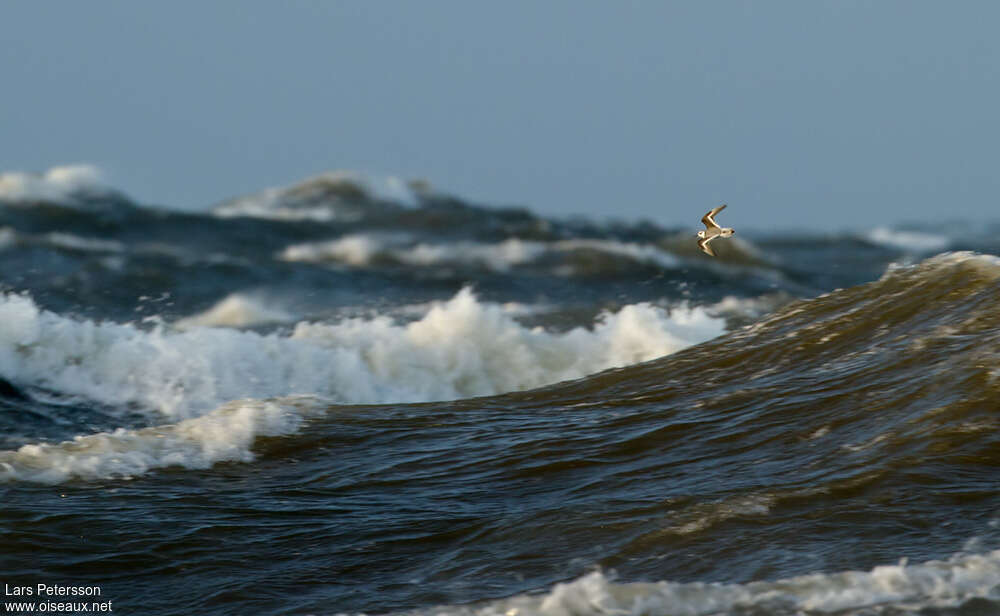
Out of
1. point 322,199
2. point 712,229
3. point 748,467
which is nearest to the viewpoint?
point 748,467

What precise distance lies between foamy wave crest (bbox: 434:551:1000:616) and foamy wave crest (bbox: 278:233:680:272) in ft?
49.2

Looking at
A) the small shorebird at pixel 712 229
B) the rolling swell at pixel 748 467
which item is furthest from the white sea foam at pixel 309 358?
the small shorebird at pixel 712 229

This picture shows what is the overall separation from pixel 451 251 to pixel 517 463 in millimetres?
14683

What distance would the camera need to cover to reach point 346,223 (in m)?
24.3

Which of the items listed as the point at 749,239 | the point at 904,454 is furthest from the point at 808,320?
the point at 749,239

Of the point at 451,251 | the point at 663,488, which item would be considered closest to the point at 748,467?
the point at 663,488

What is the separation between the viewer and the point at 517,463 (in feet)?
25.7

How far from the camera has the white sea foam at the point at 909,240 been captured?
90.2 feet

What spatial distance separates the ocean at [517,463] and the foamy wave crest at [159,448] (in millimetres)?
22

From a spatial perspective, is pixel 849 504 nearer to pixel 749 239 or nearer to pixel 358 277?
pixel 358 277

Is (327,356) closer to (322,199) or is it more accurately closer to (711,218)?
(711,218)

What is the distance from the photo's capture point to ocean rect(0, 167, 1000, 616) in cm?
605

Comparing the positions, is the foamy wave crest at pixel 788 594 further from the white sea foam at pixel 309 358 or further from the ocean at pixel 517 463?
the white sea foam at pixel 309 358

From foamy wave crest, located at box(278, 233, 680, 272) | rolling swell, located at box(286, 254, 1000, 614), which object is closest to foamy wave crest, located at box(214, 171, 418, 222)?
foamy wave crest, located at box(278, 233, 680, 272)
